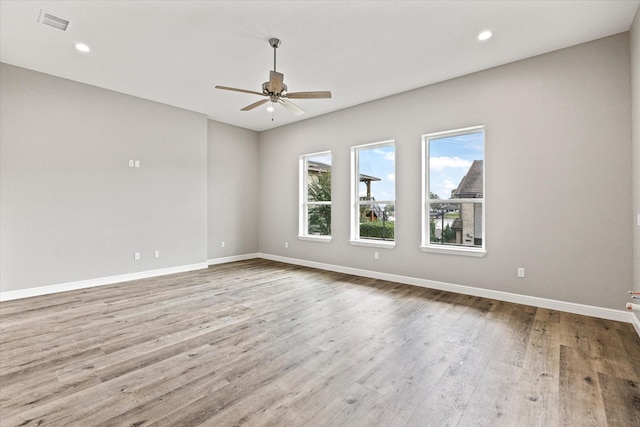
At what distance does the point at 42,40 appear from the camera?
3320 millimetres

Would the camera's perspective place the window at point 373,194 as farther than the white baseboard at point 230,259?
No

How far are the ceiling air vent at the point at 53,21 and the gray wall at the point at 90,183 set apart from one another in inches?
62.9

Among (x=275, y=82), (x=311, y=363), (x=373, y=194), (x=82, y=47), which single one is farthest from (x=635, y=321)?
(x=82, y=47)

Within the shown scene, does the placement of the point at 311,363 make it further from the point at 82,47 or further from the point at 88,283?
the point at 82,47

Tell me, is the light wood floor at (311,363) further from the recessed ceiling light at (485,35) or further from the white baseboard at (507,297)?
the recessed ceiling light at (485,35)

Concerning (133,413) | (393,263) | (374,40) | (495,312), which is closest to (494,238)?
(495,312)

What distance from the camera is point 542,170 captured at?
3.59m

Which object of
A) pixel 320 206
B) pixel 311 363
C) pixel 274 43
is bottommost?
pixel 311 363

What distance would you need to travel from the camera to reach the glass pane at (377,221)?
5180 mm

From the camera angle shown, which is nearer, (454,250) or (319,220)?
(454,250)

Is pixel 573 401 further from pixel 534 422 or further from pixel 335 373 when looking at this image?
pixel 335 373

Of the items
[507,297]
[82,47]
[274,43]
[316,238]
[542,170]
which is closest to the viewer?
[274,43]

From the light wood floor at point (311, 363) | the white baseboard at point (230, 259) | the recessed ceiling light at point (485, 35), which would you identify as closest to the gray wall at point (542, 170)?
the light wood floor at point (311, 363)

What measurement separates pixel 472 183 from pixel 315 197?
3.20 metres
